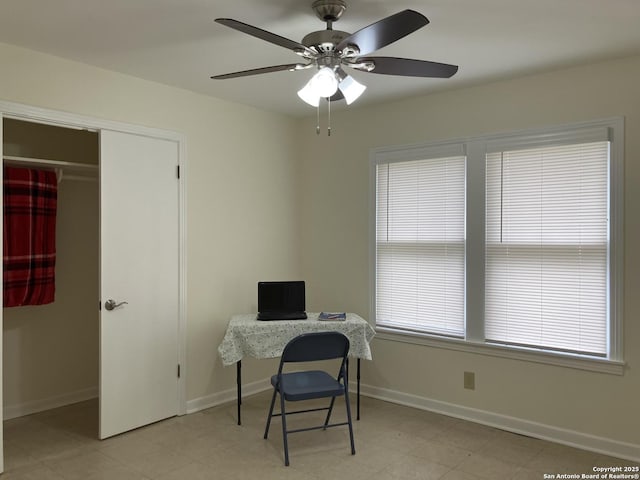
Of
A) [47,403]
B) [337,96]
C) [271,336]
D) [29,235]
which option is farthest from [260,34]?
[47,403]

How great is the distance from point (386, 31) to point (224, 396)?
3.25 m

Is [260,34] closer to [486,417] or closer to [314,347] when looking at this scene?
[314,347]

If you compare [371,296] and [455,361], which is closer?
[455,361]

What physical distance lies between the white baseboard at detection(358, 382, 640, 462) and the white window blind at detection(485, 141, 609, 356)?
545mm

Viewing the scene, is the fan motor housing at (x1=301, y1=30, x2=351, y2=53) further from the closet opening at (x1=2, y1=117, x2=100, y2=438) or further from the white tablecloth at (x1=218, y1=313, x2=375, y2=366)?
the closet opening at (x1=2, y1=117, x2=100, y2=438)

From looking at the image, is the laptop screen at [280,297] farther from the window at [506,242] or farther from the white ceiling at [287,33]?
the white ceiling at [287,33]

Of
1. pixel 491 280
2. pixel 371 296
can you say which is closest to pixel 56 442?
pixel 371 296

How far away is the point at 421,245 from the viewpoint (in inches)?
159

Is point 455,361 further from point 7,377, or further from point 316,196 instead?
point 7,377

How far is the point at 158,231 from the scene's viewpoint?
3.71 metres

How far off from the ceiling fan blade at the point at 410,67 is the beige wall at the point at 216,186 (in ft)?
6.45

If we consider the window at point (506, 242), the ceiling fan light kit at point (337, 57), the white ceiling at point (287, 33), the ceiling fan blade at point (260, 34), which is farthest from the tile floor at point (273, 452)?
the white ceiling at point (287, 33)

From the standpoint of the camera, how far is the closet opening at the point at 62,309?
3.85 meters

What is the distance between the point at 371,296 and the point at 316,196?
1086 millimetres
